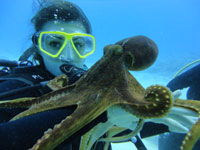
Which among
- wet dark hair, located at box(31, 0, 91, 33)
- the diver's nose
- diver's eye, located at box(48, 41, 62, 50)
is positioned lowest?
the diver's nose

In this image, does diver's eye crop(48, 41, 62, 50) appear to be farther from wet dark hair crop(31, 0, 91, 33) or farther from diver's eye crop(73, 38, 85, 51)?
wet dark hair crop(31, 0, 91, 33)

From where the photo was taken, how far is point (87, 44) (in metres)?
3.71

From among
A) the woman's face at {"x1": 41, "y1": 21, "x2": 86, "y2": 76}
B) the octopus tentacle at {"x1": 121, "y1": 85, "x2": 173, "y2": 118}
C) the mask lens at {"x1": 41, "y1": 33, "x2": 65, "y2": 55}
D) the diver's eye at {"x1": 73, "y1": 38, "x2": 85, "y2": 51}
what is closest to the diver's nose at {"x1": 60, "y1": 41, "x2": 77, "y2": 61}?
the woman's face at {"x1": 41, "y1": 21, "x2": 86, "y2": 76}

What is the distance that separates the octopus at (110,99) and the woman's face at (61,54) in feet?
5.74

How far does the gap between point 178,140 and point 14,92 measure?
398 centimetres

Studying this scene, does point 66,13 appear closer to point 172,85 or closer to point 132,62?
point 132,62

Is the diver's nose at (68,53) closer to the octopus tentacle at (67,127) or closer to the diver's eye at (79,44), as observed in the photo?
the diver's eye at (79,44)

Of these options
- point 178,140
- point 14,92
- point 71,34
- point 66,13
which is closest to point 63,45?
point 71,34

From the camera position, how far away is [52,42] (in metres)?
3.17

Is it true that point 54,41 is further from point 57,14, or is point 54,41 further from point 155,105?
point 155,105

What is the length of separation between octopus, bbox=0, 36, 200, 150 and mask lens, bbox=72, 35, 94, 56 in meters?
2.01

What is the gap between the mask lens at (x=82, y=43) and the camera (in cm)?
332

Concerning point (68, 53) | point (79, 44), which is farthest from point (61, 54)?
point (79, 44)

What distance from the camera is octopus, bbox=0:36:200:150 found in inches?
35.9
